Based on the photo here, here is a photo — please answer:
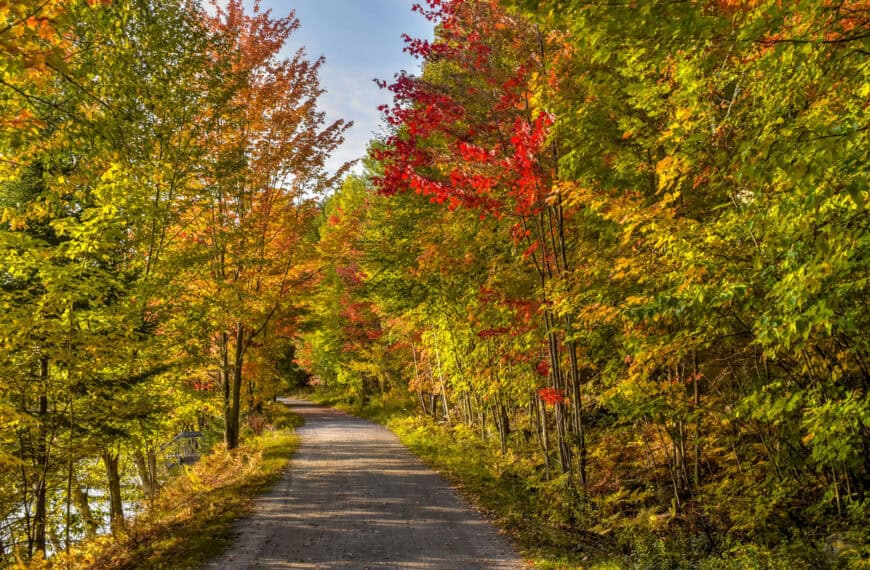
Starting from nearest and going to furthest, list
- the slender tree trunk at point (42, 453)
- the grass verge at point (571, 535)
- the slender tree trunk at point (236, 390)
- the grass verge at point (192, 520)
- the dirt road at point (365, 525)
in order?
the grass verge at point (571, 535), the dirt road at point (365, 525), the grass verge at point (192, 520), the slender tree trunk at point (42, 453), the slender tree trunk at point (236, 390)

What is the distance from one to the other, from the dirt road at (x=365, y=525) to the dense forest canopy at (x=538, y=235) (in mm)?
1653

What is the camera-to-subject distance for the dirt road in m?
6.70

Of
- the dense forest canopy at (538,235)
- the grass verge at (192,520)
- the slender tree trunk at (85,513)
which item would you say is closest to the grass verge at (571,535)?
the dense forest canopy at (538,235)

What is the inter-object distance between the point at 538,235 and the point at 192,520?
7366 mm

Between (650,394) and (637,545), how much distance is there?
1.84 meters

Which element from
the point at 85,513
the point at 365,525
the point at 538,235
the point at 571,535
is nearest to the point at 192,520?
the point at 365,525

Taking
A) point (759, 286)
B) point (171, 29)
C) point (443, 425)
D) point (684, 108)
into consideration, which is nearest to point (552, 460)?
point (759, 286)

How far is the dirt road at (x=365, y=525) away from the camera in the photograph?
A: 670 centimetres

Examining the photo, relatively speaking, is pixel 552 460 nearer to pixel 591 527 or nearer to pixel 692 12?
pixel 591 527

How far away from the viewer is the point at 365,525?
8.17 m

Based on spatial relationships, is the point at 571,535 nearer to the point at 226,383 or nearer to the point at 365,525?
the point at 365,525

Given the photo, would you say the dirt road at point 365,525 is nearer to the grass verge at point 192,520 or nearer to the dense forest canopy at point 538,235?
the grass verge at point 192,520

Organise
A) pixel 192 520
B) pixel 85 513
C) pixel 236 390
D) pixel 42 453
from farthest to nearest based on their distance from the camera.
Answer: pixel 236 390
pixel 85 513
pixel 192 520
pixel 42 453

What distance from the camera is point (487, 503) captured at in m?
9.27
